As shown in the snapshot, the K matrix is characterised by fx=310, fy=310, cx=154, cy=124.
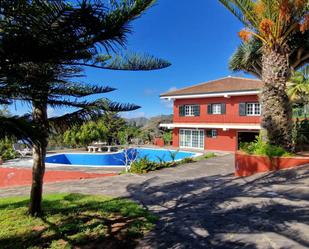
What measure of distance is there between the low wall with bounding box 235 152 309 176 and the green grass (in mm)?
5379

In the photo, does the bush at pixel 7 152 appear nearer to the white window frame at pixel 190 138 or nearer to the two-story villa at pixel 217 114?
the two-story villa at pixel 217 114

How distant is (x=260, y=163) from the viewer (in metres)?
11.8

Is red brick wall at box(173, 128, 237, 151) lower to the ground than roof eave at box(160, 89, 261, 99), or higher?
lower

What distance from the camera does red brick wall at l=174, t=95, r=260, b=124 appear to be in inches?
1044

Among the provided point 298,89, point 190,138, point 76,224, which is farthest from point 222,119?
point 76,224

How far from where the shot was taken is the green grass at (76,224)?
5.98 meters

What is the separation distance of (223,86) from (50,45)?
25.8 metres

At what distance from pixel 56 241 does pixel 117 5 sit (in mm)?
4505

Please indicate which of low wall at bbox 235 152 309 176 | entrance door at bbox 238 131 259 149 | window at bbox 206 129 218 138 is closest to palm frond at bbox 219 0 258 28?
low wall at bbox 235 152 309 176

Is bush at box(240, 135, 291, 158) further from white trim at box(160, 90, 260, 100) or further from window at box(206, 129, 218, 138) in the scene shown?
window at box(206, 129, 218, 138)

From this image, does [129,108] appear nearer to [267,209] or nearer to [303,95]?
[267,209]

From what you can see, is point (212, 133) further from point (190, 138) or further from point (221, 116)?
point (190, 138)

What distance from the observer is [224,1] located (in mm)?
12891

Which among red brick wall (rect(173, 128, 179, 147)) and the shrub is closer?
the shrub
